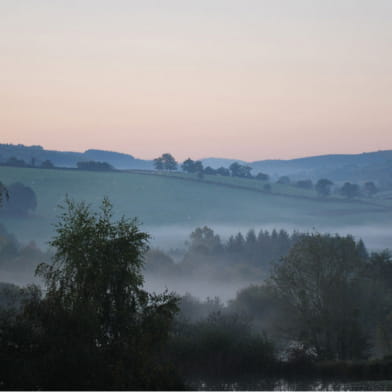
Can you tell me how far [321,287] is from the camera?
51688mm

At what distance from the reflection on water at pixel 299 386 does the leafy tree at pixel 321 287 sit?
20565mm

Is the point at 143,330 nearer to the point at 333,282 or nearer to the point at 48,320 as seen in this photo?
the point at 48,320

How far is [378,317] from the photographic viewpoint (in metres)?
58.8

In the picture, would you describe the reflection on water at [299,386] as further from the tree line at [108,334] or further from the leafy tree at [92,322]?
the leafy tree at [92,322]

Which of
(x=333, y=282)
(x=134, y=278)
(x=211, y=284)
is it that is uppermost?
(x=134, y=278)

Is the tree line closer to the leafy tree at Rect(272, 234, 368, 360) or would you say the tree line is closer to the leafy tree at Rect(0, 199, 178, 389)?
the leafy tree at Rect(0, 199, 178, 389)

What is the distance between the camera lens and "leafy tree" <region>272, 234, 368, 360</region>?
48156 millimetres

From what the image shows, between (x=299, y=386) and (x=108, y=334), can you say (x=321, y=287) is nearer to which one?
(x=299, y=386)

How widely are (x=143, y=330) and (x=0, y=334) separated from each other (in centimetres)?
508

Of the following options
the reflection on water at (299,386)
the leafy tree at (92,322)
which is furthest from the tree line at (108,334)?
the reflection on water at (299,386)

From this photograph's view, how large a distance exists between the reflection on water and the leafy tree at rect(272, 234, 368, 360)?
20.6m

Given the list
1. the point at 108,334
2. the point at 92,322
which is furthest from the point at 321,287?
the point at 92,322

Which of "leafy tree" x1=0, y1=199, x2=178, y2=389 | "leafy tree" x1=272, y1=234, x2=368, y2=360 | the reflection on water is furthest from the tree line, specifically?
"leafy tree" x1=272, y1=234, x2=368, y2=360

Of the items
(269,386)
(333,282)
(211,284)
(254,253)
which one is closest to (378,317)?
(333,282)
